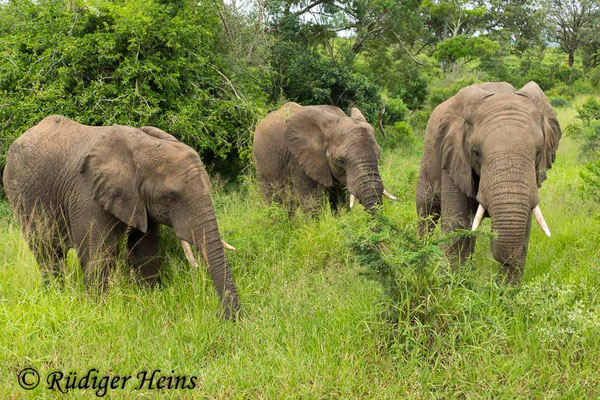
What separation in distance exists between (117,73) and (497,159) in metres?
6.69

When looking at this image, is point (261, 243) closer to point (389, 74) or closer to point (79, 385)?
point (79, 385)

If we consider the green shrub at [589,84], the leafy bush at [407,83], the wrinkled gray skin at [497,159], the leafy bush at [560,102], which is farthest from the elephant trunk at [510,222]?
the green shrub at [589,84]

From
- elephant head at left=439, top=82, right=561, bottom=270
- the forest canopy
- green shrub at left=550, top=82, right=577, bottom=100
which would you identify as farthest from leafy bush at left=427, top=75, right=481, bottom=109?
elephant head at left=439, top=82, right=561, bottom=270

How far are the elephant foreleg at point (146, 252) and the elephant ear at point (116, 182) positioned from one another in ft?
1.62

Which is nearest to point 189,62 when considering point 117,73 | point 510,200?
point 117,73

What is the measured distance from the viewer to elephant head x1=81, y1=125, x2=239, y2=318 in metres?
4.64

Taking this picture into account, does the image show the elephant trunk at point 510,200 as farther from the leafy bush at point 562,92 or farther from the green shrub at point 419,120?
the leafy bush at point 562,92

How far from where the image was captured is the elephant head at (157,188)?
15.2 feet

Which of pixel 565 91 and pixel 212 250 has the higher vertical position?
pixel 565 91

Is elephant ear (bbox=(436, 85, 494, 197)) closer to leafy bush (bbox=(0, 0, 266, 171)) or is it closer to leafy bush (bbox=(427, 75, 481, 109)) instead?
leafy bush (bbox=(0, 0, 266, 171))

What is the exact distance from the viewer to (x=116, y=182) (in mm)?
4805

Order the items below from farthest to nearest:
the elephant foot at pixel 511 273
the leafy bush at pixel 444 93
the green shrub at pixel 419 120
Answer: the green shrub at pixel 419 120
the leafy bush at pixel 444 93
the elephant foot at pixel 511 273

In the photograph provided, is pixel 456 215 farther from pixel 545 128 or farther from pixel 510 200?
pixel 545 128

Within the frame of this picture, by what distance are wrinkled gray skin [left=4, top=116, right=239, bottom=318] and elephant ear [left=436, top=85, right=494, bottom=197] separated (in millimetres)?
2106
